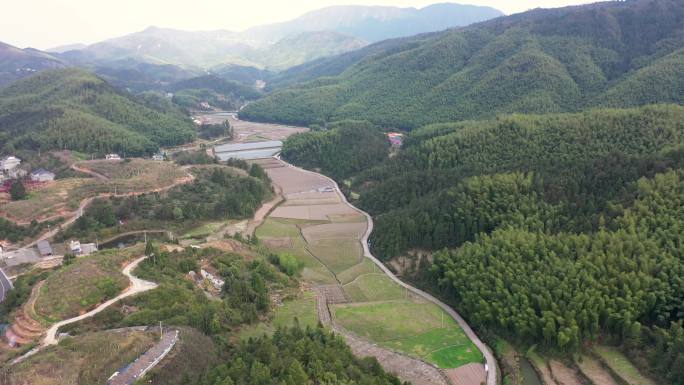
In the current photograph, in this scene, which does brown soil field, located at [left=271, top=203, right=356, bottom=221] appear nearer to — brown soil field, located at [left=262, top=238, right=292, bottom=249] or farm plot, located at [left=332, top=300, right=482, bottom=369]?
brown soil field, located at [left=262, top=238, right=292, bottom=249]

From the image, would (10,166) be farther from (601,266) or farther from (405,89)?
(405,89)

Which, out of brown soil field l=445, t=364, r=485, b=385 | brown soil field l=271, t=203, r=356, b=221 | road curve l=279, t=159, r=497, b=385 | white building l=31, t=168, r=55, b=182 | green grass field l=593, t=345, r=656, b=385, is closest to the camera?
green grass field l=593, t=345, r=656, b=385

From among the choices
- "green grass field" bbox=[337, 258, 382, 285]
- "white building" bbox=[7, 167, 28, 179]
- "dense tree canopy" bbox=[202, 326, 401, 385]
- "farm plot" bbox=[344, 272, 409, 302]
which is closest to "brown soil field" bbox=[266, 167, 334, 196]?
"green grass field" bbox=[337, 258, 382, 285]

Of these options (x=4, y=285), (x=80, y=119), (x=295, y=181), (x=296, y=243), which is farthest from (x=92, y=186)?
(x=80, y=119)

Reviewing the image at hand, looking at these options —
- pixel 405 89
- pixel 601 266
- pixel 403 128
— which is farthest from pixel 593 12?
pixel 601 266

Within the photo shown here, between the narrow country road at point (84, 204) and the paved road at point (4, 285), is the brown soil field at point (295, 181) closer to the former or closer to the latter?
the narrow country road at point (84, 204)

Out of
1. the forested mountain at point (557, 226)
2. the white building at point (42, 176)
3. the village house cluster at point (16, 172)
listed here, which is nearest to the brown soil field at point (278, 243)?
the forested mountain at point (557, 226)

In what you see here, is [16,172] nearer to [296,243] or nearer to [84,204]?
[84,204]
